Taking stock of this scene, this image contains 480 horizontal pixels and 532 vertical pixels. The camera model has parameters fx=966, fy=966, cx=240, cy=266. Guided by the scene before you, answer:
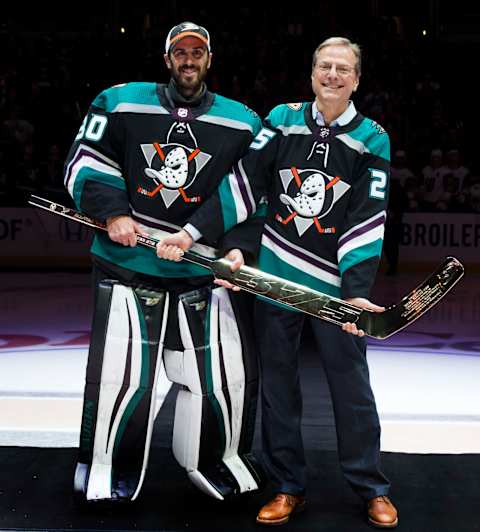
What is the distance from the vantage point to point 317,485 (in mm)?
3342

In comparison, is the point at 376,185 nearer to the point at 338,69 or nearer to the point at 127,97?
A: the point at 338,69

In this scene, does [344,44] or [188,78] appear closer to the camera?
[344,44]

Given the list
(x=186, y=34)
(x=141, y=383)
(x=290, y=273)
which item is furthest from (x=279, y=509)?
(x=186, y=34)

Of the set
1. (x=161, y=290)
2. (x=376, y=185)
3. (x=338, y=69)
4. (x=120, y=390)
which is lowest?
(x=120, y=390)

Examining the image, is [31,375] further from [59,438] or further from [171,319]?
[171,319]

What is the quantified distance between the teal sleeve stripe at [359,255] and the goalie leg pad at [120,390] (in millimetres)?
614

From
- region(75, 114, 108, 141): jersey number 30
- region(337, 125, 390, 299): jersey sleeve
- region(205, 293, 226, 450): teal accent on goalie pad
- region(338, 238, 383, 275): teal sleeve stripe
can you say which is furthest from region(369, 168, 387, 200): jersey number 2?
region(75, 114, 108, 141): jersey number 30

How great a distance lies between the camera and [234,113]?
10.3 feet

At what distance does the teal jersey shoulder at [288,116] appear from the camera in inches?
119

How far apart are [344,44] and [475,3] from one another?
12.5m

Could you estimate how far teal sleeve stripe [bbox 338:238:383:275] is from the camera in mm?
2961

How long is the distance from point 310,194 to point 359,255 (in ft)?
0.79

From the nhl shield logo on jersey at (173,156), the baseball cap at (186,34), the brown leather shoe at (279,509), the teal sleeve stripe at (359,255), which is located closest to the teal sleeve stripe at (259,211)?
the nhl shield logo on jersey at (173,156)

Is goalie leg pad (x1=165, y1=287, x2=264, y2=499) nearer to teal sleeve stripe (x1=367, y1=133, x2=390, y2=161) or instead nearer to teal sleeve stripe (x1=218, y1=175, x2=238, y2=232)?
teal sleeve stripe (x1=218, y1=175, x2=238, y2=232)
